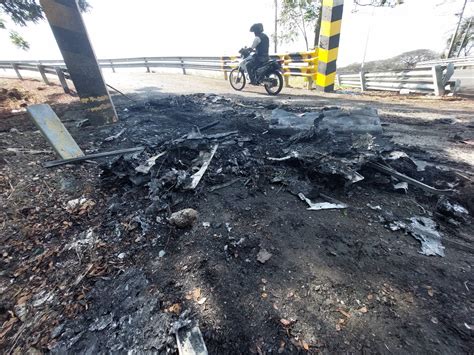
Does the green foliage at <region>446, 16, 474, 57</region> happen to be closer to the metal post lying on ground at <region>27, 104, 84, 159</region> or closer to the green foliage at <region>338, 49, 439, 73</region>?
the green foliage at <region>338, 49, 439, 73</region>

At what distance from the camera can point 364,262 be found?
181 cm

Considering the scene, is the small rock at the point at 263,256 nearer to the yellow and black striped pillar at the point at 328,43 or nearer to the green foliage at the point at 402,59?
the yellow and black striped pillar at the point at 328,43

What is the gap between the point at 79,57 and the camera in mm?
4648

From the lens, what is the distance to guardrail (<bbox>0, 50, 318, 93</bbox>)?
8461mm

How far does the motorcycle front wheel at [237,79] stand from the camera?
8.68 m

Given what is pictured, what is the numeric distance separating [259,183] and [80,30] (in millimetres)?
4973

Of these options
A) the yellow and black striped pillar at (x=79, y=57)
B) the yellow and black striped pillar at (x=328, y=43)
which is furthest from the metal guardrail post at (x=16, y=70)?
the yellow and black striped pillar at (x=328, y=43)

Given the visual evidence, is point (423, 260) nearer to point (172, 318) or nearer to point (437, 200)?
point (437, 200)

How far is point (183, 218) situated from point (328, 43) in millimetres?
8258

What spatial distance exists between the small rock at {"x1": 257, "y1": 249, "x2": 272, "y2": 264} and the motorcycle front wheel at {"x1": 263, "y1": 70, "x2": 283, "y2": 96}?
6.95 meters

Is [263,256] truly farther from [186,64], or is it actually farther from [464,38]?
[464,38]

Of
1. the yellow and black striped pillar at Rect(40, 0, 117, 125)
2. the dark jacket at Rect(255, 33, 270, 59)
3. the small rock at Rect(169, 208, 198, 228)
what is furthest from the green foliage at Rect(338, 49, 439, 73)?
the small rock at Rect(169, 208, 198, 228)

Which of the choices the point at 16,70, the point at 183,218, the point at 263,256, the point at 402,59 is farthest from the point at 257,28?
the point at 402,59

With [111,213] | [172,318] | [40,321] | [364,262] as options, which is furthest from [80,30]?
[364,262]
